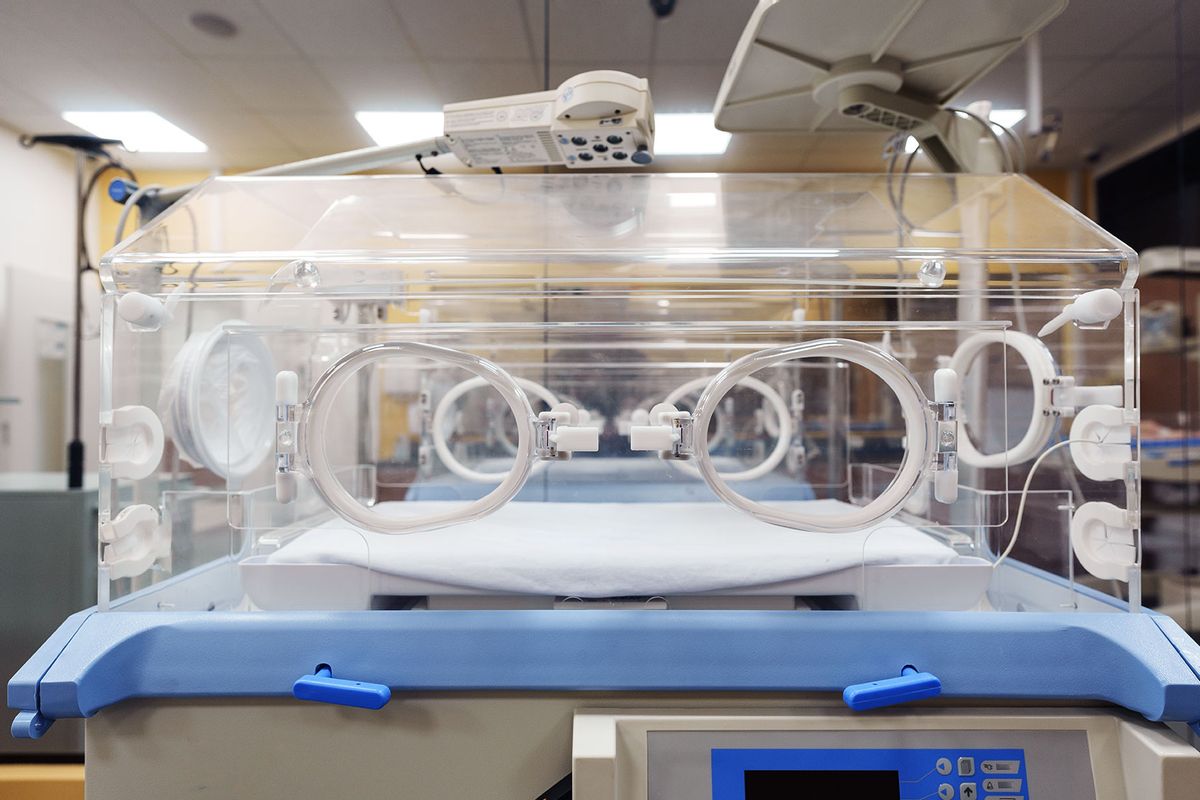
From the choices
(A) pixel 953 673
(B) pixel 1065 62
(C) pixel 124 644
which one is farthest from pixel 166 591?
(B) pixel 1065 62

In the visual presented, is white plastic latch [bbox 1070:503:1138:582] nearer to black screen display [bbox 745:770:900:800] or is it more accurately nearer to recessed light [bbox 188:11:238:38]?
black screen display [bbox 745:770:900:800]

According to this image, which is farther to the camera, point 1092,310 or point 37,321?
point 37,321

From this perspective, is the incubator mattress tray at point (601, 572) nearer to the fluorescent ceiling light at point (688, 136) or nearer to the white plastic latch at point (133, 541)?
the white plastic latch at point (133, 541)

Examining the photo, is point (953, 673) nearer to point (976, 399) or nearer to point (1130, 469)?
point (1130, 469)

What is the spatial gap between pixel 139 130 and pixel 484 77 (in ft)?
3.62

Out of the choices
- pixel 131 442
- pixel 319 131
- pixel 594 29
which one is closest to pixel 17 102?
pixel 319 131

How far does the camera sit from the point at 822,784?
59cm

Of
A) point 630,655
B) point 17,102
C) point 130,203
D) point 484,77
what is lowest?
point 630,655

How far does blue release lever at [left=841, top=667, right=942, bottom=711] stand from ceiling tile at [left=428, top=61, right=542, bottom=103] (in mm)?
1743

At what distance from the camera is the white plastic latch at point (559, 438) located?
654mm

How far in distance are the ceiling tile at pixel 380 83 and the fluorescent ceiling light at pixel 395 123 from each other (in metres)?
0.03

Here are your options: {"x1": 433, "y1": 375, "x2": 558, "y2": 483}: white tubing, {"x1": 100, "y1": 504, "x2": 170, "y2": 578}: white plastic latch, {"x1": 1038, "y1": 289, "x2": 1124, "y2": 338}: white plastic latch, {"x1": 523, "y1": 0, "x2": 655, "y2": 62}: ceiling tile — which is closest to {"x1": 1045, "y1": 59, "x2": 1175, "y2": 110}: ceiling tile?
{"x1": 523, "y1": 0, "x2": 655, "y2": 62}: ceiling tile

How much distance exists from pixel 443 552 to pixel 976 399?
2.39ft

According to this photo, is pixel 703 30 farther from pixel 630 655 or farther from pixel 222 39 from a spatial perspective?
pixel 630 655
